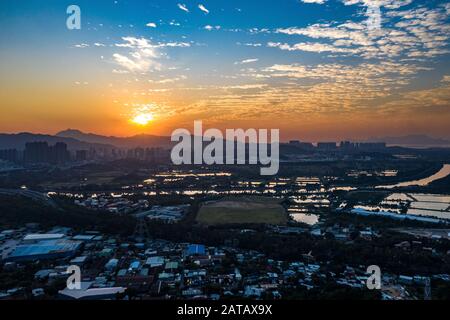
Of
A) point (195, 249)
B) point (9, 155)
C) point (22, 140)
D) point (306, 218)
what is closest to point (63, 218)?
point (195, 249)

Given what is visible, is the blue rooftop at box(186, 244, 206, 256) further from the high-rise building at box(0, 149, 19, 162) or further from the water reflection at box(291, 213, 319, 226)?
the high-rise building at box(0, 149, 19, 162)

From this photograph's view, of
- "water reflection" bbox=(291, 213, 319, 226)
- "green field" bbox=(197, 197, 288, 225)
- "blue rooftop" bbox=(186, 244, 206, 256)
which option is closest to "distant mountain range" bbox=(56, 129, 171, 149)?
"green field" bbox=(197, 197, 288, 225)

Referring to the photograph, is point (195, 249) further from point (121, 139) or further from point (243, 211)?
point (121, 139)

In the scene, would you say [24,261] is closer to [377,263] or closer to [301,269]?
[301,269]

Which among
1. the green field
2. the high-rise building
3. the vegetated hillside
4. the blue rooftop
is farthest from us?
the high-rise building

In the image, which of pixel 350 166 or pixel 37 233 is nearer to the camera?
pixel 37 233

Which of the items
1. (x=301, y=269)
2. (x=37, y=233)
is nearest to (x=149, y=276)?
(x=301, y=269)
